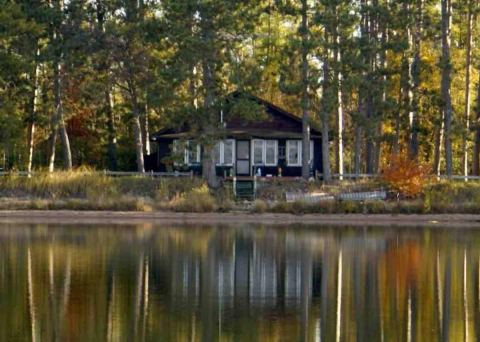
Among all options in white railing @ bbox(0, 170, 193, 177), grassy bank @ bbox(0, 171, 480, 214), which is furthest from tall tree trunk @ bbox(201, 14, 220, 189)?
white railing @ bbox(0, 170, 193, 177)

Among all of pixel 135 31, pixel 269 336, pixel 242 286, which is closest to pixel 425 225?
pixel 135 31

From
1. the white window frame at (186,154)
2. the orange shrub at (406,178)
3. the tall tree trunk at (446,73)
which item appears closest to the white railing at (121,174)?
the white window frame at (186,154)

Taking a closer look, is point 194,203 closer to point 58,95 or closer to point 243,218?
point 243,218

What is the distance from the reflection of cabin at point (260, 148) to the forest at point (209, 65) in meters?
2.53

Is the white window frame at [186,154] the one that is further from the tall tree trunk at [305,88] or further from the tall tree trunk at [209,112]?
the tall tree trunk at [305,88]

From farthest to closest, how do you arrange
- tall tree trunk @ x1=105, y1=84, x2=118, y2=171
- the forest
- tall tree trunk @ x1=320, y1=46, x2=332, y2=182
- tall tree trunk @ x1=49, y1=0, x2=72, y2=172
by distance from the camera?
tall tree trunk @ x1=105, y1=84, x2=118, y2=171, tall tree trunk @ x1=49, y1=0, x2=72, y2=172, tall tree trunk @ x1=320, y1=46, x2=332, y2=182, the forest

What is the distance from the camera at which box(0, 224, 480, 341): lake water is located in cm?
2144

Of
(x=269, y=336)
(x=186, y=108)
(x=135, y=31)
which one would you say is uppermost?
(x=135, y=31)

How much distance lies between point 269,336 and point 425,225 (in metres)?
29.8

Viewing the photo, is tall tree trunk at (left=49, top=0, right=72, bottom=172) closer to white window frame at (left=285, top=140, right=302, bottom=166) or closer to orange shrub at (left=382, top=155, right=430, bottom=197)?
white window frame at (left=285, top=140, right=302, bottom=166)

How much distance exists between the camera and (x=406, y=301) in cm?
2555

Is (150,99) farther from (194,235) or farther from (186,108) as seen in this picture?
(194,235)

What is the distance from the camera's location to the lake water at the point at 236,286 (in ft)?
70.3

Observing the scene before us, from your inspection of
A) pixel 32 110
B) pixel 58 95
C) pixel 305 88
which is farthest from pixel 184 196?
pixel 32 110
